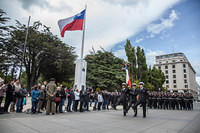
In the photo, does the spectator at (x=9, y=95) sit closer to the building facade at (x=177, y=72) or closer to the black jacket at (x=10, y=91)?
the black jacket at (x=10, y=91)

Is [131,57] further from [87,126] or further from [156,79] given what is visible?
[87,126]

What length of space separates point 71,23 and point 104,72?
50.1 feet

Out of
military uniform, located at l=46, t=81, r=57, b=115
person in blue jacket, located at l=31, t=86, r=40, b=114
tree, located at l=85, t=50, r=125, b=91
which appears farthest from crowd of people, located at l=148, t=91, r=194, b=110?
person in blue jacket, located at l=31, t=86, r=40, b=114

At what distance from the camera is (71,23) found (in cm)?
1611

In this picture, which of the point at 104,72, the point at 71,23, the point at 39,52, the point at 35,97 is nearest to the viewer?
the point at 35,97

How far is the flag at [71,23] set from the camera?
52.4ft

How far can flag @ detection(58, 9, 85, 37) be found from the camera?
1596 centimetres

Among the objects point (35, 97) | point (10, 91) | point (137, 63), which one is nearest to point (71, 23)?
point (35, 97)

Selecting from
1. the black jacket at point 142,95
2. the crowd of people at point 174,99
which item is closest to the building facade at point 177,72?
the crowd of people at point 174,99

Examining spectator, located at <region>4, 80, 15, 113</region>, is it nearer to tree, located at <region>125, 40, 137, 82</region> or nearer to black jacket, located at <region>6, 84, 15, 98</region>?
black jacket, located at <region>6, 84, 15, 98</region>

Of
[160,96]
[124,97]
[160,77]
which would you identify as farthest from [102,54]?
[160,77]

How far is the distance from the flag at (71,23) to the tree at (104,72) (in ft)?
47.6

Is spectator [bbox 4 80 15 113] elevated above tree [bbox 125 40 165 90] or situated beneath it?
situated beneath

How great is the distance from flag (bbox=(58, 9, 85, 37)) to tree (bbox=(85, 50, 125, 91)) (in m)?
14.5
